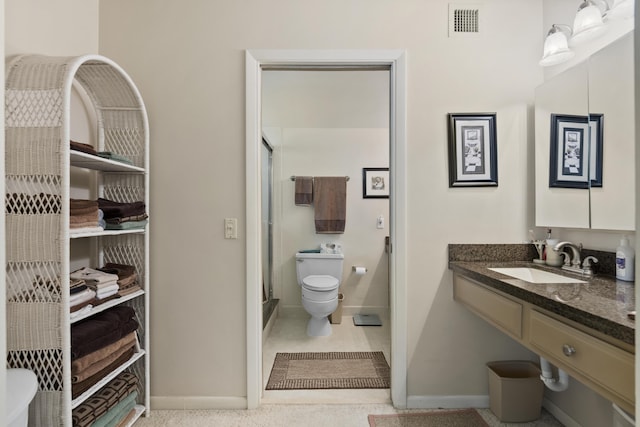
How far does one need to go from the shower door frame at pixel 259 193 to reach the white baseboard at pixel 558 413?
2.62 feet

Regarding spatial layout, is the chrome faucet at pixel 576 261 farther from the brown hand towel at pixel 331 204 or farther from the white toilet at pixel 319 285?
the brown hand towel at pixel 331 204

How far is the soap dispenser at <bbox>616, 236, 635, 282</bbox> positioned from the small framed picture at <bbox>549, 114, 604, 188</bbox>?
303 millimetres

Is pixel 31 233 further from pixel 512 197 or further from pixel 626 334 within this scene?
pixel 512 197

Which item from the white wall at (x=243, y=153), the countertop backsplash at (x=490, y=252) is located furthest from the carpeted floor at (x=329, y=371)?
the countertop backsplash at (x=490, y=252)

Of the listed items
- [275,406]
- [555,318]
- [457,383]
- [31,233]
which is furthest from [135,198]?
[457,383]

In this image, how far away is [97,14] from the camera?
65.6 inches

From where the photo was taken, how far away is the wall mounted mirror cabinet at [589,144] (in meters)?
1.28

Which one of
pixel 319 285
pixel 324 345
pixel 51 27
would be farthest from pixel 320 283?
pixel 51 27

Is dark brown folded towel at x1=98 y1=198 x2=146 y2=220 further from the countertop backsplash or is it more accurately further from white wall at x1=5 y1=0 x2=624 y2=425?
the countertop backsplash

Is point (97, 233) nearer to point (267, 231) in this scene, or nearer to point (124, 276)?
point (124, 276)

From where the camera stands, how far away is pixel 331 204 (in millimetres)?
3125

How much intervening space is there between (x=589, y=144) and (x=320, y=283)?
2015mm

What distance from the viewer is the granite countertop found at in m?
0.83

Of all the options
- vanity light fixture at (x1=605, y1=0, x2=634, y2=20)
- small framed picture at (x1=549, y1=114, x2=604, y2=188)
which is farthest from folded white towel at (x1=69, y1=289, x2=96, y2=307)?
vanity light fixture at (x1=605, y1=0, x2=634, y2=20)
